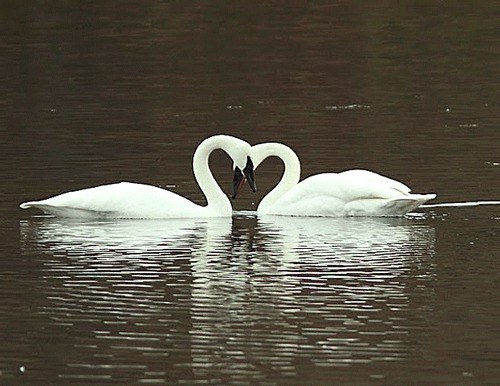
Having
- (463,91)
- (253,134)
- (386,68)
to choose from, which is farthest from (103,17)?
(253,134)

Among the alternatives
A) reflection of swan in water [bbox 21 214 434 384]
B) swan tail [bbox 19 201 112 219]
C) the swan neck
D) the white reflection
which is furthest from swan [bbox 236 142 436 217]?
swan tail [bbox 19 201 112 219]

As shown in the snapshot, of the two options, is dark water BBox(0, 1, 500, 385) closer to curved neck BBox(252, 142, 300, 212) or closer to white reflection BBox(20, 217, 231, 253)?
white reflection BBox(20, 217, 231, 253)

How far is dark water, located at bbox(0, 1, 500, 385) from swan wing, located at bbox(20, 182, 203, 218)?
0.50 feet

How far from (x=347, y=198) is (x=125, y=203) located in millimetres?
1840

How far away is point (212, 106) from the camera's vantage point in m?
24.5

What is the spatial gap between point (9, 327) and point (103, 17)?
28.0 m

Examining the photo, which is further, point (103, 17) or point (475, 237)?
point (103, 17)

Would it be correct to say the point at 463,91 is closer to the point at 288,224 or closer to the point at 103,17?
the point at 288,224

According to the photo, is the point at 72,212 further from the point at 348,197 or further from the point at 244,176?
the point at 348,197

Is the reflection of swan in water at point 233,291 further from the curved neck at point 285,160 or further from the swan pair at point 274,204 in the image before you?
the curved neck at point 285,160

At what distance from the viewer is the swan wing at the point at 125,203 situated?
15.6 metres

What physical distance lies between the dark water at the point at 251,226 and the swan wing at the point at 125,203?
151 mm

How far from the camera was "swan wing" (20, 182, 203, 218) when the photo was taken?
15.6 meters

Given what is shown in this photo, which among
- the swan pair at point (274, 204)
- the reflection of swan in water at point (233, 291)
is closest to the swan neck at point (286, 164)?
the swan pair at point (274, 204)
